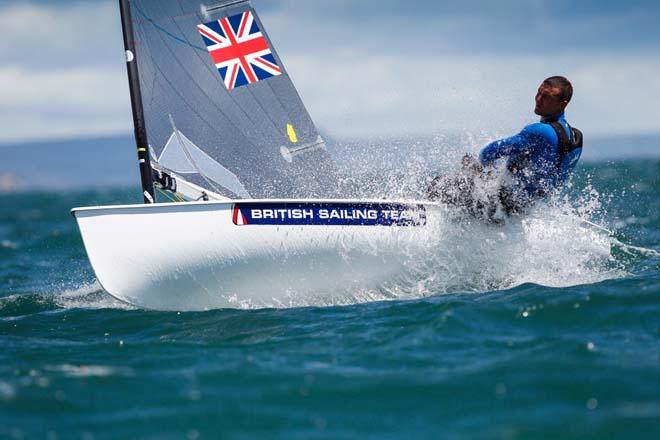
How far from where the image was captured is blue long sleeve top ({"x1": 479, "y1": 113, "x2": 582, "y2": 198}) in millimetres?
5414

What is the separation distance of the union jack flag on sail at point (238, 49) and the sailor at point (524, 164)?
1.60 metres

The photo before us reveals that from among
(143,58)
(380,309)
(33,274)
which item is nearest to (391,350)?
(380,309)

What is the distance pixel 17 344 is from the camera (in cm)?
482

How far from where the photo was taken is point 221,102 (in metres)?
6.12

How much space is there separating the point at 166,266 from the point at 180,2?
6.36 ft

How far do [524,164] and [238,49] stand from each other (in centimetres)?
219

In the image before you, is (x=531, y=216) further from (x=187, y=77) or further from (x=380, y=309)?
(x=187, y=77)

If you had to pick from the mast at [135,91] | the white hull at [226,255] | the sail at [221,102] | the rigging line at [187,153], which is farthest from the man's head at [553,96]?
the mast at [135,91]

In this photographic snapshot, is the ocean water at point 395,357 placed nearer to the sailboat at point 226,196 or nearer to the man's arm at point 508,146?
the sailboat at point 226,196

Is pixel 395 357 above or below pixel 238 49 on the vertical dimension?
below

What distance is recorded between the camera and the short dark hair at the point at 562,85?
5.53 metres

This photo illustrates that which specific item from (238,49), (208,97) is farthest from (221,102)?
(238,49)

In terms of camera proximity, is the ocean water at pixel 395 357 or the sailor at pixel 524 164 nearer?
the ocean water at pixel 395 357

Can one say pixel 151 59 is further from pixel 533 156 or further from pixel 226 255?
pixel 533 156
